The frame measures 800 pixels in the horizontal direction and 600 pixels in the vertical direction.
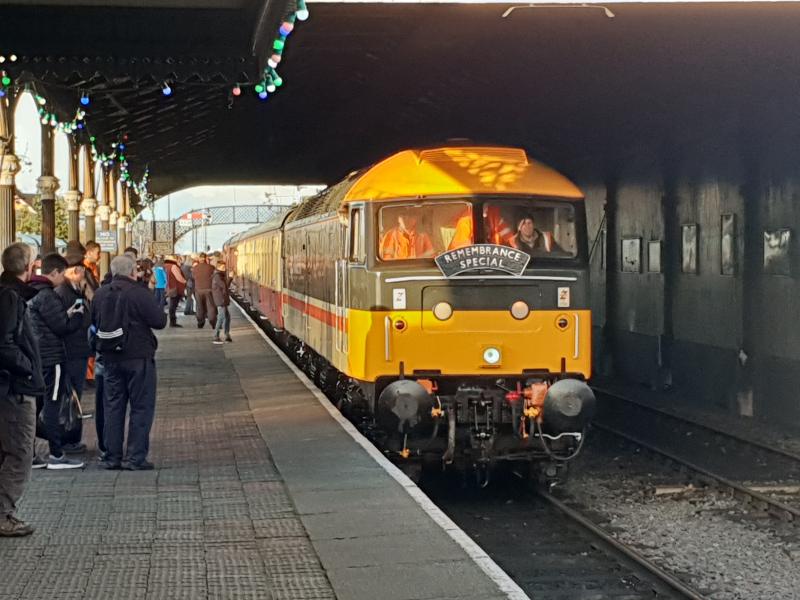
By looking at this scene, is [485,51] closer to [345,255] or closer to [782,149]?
[782,149]

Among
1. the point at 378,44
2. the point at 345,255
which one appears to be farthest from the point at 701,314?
the point at 345,255

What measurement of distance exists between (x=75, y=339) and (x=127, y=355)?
1.21m

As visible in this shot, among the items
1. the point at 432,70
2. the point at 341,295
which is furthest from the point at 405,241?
the point at 432,70

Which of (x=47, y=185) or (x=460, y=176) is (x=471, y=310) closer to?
(x=460, y=176)

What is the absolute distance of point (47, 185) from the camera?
2202 cm

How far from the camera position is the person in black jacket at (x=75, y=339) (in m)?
11.6

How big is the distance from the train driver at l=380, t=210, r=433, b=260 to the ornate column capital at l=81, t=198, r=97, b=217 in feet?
65.1

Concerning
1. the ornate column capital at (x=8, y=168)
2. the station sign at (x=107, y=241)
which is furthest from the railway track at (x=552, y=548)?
the station sign at (x=107, y=241)

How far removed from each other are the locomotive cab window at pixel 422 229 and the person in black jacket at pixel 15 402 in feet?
15.0

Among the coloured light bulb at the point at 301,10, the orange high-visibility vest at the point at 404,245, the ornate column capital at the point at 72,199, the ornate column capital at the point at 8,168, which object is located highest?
the coloured light bulb at the point at 301,10

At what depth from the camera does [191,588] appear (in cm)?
704

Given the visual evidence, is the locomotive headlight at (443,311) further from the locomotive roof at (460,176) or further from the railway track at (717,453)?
the railway track at (717,453)

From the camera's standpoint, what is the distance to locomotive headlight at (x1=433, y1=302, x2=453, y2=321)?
11922 mm

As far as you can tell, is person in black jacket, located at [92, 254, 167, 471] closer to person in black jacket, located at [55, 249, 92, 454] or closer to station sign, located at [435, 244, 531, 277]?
person in black jacket, located at [55, 249, 92, 454]
